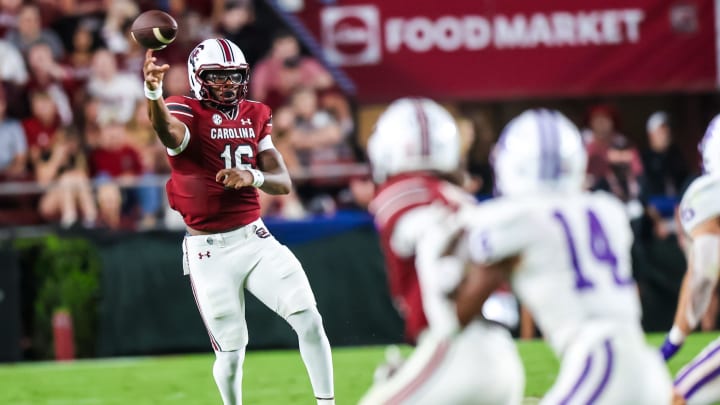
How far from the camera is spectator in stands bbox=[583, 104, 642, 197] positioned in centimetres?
1180

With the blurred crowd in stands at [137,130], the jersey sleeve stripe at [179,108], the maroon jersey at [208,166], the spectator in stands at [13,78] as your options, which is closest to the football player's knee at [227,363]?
the maroon jersey at [208,166]

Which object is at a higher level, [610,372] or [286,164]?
[610,372]

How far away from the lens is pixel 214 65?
6590 mm

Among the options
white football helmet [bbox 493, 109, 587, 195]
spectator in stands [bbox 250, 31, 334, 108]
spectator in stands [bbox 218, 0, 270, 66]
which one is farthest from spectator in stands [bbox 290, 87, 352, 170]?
white football helmet [bbox 493, 109, 587, 195]

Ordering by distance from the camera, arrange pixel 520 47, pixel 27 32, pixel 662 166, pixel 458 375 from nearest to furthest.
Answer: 1. pixel 458 375
2. pixel 27 32
3. pixel 662 166
4. pixel 520 47

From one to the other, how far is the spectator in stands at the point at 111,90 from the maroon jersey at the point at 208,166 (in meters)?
5.86

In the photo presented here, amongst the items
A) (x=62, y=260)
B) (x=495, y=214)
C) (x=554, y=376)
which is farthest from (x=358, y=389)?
(x=495, y=214)

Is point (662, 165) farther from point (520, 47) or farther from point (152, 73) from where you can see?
point (152, 73)

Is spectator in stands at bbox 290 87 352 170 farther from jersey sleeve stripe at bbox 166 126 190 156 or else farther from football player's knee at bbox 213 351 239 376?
football player's knee at bbox 213 351 239 376

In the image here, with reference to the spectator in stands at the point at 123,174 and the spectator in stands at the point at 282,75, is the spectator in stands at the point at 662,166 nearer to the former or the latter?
the spectator in stands at the point at 282,75

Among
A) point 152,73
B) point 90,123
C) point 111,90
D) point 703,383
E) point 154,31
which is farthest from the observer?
point 111,90

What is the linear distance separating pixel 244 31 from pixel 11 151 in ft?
8.32

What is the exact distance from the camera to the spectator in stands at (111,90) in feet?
40.7

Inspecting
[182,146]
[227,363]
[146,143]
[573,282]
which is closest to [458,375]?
[573,282]
